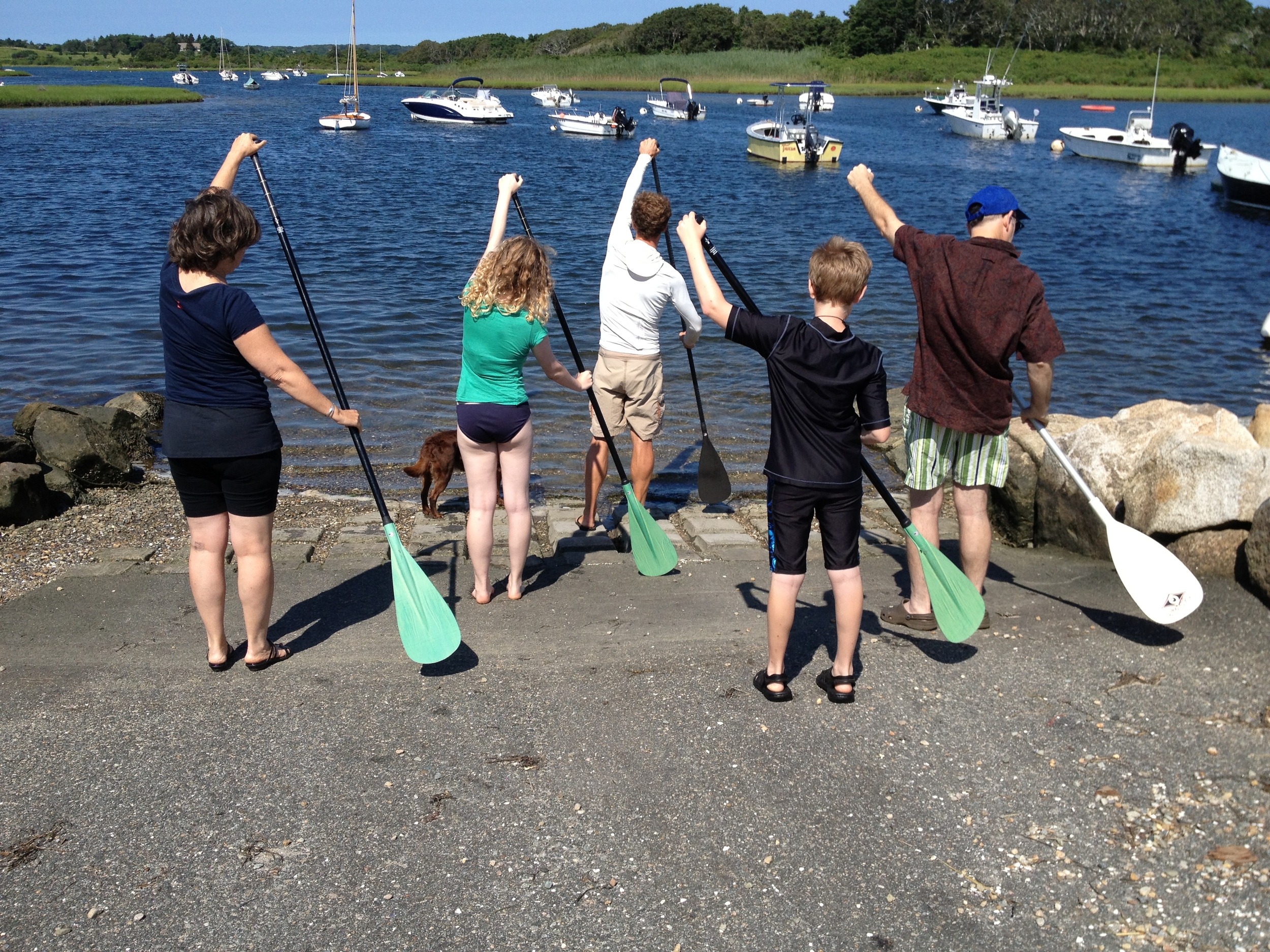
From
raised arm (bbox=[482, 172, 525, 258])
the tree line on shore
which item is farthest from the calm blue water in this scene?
the tree line on shore

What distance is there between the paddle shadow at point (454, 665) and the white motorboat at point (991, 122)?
188 feet

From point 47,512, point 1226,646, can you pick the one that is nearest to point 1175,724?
point 1226,646

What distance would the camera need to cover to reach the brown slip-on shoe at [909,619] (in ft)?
16.8

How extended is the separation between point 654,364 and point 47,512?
4082 mm

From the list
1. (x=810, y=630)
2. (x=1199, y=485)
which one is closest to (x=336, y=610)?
(x=810, y=630)

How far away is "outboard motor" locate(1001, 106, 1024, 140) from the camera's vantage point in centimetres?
5478

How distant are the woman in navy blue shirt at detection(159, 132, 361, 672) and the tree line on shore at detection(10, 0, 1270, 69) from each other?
3804 inches

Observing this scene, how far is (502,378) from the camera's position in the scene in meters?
5.02

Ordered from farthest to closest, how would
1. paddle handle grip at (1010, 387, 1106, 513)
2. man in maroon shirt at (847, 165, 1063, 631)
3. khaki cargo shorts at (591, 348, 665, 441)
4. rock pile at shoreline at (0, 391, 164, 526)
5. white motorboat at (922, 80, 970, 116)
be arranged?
white motorboat at (922, 80, 970, 116) < rock pile at shoreline at (0, 391, 164, 526) < khaki cargo shorts at (591, 348, 665, 441) < paddle handle grip at (1010, 387, 1106, 513) < man in maroon shirt at (847, 165, 1063, 631)

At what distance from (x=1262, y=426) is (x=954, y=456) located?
351 cm

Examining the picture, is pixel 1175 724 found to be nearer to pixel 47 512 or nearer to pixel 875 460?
pixel 875 460

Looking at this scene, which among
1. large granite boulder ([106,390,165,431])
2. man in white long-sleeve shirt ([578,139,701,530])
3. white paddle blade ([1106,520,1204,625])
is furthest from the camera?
large granite boulder ([106,390,165,431])

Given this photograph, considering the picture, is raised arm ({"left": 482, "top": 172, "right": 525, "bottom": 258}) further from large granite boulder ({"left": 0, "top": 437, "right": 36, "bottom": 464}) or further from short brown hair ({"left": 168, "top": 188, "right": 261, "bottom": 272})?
large granite boulder ({"left": 0, "top": 437, "right": 36, "bottom": 464})

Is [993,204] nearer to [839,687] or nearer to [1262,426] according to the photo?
[839,687]
